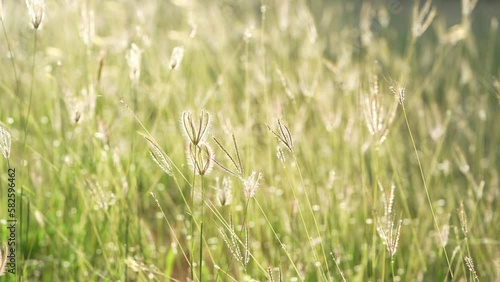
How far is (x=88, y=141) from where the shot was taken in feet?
5.68

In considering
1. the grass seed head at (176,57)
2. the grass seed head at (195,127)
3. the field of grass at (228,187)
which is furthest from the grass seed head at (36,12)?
the grass seed head at (195,127)

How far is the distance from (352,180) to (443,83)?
1.87 metres

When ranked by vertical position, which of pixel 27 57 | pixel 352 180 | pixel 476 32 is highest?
pixel 476 32

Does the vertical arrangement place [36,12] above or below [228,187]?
above

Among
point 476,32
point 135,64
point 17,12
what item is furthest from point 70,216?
point 476,32

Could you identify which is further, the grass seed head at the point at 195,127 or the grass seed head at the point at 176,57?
the grass seed head at the point at 176,57

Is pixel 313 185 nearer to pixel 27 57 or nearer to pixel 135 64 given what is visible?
pixel 135 64

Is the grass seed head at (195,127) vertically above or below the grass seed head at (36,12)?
below

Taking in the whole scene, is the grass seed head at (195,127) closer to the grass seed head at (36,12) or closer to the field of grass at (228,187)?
the field of grass at (228,187)

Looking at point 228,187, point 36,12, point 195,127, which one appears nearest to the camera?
point 195,127

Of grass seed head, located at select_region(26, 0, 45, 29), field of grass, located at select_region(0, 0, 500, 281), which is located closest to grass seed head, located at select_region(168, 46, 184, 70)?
field of grass, located at select_region(0, 0, 500, 281)

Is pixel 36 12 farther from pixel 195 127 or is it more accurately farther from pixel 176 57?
pixel 195 127

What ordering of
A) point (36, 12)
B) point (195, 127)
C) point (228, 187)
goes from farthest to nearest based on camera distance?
point (36, 12)
point (228, 187)
point (195, 127)

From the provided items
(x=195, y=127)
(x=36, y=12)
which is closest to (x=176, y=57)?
(x=36, y=12)
